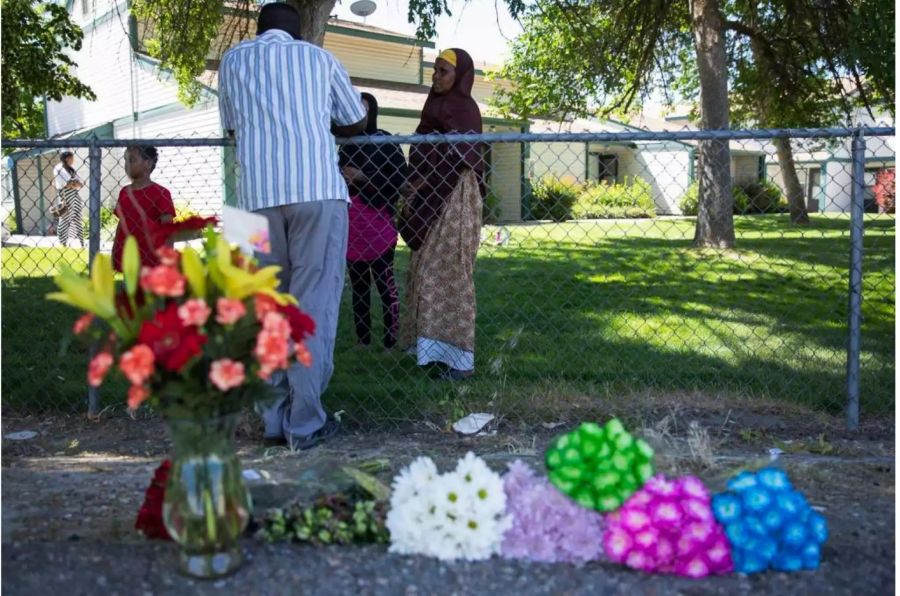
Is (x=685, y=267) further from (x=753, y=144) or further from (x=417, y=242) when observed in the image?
(x=753, y=144)

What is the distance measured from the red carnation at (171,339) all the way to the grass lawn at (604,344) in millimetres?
833

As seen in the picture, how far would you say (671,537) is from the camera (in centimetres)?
250

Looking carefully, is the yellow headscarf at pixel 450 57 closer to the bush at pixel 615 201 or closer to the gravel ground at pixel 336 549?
the gravel ground at pixel 336 549

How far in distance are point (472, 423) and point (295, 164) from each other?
1537mm

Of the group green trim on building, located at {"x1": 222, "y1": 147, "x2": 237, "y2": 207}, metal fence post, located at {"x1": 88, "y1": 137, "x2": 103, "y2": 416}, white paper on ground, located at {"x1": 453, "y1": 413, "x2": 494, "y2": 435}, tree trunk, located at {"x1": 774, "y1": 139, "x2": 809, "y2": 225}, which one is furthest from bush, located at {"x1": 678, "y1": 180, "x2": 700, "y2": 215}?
metal fence post, located at {"x1": 88, "y1": 137, "x2": 103, "y2": 416}

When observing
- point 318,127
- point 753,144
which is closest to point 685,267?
point 318,127

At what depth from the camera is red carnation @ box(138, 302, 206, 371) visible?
221 cm

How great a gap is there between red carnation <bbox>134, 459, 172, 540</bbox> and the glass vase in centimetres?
26

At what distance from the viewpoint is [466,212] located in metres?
5.08

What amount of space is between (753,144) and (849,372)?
3432cm

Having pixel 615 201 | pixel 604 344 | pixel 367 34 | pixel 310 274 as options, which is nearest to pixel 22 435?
pixel 310 274

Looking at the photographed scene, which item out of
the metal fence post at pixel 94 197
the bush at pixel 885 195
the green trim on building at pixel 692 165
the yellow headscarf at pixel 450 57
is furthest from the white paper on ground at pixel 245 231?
the green trim on building at pixel 692 165

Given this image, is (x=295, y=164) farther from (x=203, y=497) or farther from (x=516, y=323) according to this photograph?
(x=516, y=323)

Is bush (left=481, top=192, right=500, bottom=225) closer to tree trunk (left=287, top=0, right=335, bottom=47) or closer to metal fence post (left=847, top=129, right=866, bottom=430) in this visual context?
A: tree trunk (left=287, top=0, right=335, bottom=47)
